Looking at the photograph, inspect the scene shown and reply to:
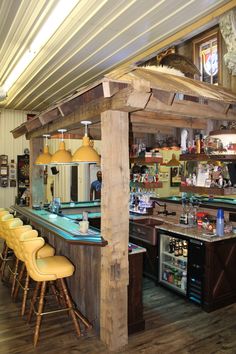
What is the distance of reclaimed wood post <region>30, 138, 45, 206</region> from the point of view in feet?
18.3

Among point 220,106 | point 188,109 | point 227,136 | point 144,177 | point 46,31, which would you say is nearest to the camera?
point 227,136

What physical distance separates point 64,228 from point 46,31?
258 cm

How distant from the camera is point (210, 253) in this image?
11.9 ft

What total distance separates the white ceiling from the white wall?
2.72 m

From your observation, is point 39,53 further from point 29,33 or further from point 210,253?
point 210,253

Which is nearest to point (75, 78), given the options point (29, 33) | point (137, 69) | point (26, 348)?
point (29, 33)

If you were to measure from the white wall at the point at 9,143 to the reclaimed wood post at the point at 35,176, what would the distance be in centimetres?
330

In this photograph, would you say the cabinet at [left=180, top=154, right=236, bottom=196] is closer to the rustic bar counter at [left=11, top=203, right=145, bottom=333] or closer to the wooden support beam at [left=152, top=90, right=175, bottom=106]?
the wooden support beam at [left=152, top=90, right=175, bottom=106]

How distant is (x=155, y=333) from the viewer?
10.6 ft

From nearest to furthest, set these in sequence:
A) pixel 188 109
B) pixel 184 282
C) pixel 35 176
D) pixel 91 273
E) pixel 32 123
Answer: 1. pixel 188 109
2. pixel 91 273
3. pixel 184 282
4. pixel 32 123
5. pixel 35 176

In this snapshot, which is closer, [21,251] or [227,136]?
[227,136]

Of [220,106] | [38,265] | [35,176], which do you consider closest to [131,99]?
[220,106]

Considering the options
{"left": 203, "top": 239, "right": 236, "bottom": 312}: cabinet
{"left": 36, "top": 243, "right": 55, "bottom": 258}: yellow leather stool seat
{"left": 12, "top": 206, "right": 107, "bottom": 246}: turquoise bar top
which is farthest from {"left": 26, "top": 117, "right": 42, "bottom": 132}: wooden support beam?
{"left": 203, "top": 239, "right": 236, "bottom": 312}: cabinet

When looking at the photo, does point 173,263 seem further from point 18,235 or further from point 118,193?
point 18,235
